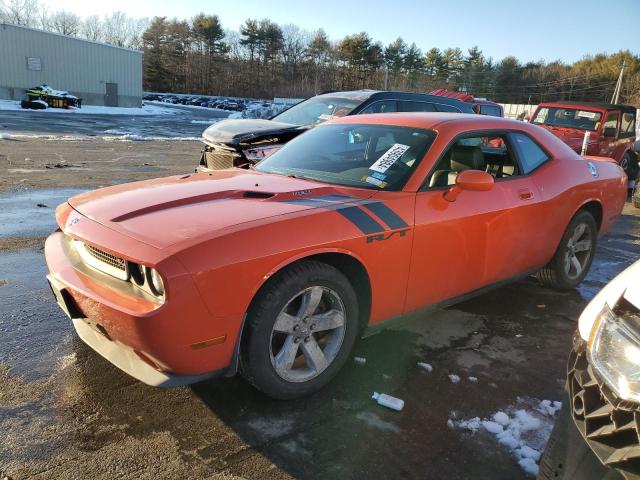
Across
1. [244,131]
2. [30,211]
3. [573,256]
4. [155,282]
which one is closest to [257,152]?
[244,131]

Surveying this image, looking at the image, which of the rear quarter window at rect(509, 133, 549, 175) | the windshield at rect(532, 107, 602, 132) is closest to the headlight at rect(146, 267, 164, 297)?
the rear quarter window at rect(509, 133, 549, 175)

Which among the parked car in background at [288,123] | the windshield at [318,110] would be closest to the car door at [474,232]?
the parked car in background at [288,123]

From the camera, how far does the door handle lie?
3852 mm

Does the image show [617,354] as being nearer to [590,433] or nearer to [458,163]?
[590,433]

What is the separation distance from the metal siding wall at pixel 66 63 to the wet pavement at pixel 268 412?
4002cm

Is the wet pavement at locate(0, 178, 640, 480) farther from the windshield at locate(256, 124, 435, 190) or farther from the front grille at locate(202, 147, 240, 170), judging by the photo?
the front grille at locate(202, 147, 240, 170)

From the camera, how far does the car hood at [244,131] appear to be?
6587 millimetres

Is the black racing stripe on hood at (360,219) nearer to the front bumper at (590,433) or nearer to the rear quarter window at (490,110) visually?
the front bumper at (590,433)

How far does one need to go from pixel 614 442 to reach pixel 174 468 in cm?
176

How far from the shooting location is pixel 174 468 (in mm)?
2232

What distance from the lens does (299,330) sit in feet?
8.87

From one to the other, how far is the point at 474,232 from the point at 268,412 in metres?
1.82

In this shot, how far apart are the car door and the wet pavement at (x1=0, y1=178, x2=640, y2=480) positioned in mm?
458

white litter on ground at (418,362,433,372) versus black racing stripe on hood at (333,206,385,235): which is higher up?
black racing stripe on hood at (333,206,385,235)
